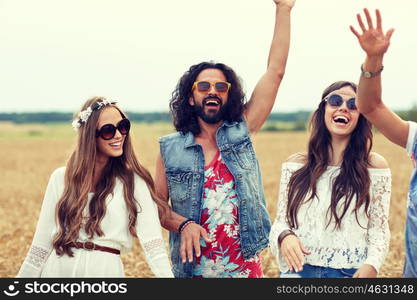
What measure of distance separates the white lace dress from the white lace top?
74 cm

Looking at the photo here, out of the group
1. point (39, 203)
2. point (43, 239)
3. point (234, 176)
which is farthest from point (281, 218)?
point (39, 203)

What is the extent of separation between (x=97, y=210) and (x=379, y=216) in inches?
69.0

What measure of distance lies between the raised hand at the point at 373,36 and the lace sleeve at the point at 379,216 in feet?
2.57

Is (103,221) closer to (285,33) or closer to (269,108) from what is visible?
(269,108)

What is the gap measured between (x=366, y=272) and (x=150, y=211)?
140 cm

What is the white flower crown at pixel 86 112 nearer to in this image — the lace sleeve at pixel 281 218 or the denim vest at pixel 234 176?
the denim vest at pixel 234 176

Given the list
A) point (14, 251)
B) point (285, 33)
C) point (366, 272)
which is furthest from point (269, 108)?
point (14, 251)

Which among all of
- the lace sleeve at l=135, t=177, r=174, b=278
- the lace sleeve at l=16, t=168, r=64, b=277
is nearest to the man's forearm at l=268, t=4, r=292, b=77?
the lace sleeve at l=135, t=177, r=174, b=278

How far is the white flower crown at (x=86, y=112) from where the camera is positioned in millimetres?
4555

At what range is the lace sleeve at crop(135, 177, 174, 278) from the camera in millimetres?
4340

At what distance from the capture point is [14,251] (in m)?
10.3

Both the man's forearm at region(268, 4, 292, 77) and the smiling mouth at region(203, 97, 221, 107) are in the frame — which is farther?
the man's forearm at region(268, 4, 292, 77)

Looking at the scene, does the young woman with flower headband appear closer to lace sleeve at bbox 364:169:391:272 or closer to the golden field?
the golden field

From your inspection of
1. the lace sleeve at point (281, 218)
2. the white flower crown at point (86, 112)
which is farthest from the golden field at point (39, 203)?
the lace sleeve at point (281, 218)
